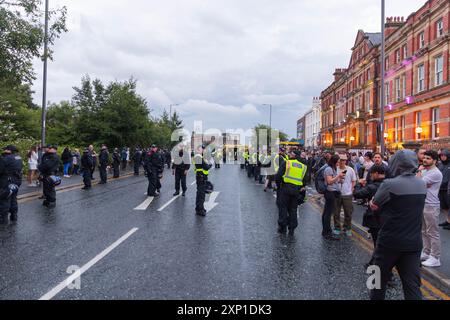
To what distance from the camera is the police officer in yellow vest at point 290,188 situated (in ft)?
26.2

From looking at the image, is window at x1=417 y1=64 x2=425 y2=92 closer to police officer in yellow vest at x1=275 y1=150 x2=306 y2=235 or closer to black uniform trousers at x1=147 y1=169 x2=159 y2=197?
black uniform trousers at x1=147 y1=169 x2=159 y2=197

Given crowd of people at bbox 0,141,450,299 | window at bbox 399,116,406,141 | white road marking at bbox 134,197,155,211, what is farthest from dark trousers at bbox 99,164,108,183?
window at bbox 399,116,406,141

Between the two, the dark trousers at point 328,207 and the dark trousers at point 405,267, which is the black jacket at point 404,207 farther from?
the dark trousers at point 328,207

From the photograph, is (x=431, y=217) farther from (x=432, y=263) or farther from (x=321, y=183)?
(x=321, y=183)

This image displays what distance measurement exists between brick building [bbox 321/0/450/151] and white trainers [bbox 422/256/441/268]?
17.1 m

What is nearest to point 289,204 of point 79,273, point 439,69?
point 79,273

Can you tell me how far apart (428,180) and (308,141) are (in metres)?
81.7

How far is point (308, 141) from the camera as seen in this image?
86.1m

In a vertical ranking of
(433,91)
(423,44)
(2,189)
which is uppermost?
(423,44)
